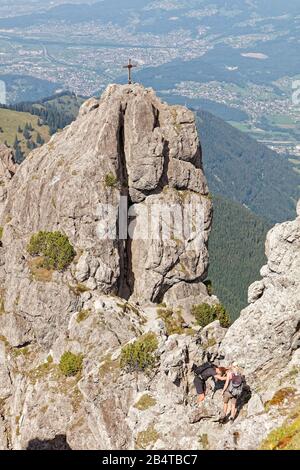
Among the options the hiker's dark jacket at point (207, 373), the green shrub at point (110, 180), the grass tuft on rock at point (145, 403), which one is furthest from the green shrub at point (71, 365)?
the green shrub at point (110, 180)

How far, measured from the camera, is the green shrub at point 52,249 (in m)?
72.1

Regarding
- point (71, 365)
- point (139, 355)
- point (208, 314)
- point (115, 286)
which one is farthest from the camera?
point (208, 314)

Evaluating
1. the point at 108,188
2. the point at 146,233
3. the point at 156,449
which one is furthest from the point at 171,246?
the point at 156,449

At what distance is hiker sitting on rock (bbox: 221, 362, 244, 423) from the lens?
39.1m

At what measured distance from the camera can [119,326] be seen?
6316 cm

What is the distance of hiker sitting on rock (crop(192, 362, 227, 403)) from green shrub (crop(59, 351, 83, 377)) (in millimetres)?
18083

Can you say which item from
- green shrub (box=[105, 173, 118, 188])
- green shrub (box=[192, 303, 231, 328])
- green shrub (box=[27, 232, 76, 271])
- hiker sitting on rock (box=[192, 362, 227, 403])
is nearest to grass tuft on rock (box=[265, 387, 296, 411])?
hiker sitting on rock (box=[192, 362, 227, 403])

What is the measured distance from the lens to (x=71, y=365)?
59.1 m

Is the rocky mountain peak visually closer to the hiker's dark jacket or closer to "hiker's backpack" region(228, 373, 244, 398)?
the hiker's dark jacket

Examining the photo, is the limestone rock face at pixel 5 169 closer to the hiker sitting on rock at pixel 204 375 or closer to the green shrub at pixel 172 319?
the green shrub at pixel 172 319
